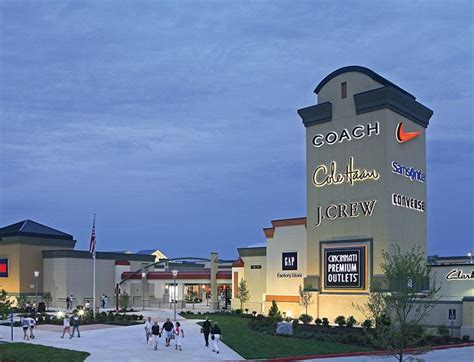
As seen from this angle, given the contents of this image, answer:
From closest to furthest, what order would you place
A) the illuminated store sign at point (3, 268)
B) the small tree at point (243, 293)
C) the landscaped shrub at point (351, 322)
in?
the landscaped shrub at point (351, 322) → the small tree at point (243, 293) → the illuminated store sign at point (3, 268)

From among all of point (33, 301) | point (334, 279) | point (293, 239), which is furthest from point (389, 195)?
point (33, 301)

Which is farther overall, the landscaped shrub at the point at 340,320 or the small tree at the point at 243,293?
the small tree at the point at 243,293

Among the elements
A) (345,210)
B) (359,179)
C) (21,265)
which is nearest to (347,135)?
(359,179)

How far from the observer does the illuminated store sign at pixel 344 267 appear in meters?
47.7

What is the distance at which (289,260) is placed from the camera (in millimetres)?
56500

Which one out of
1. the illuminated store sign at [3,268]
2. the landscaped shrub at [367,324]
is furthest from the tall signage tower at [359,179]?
the illuminated store sign at [3,268]

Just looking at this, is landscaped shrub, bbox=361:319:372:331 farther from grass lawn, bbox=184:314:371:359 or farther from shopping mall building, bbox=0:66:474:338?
grass lawn, bbox=184:314:371:359

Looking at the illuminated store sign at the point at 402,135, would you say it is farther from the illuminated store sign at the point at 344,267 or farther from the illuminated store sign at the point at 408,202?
the illuminated store sign at the point at 344,267

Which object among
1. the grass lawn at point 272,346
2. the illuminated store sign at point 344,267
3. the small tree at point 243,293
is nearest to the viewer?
the grass lawn at point 272,346

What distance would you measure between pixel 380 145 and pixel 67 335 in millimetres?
27317

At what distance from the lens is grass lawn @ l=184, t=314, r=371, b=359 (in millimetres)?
33100

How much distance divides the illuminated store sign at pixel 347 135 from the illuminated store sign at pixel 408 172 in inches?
123

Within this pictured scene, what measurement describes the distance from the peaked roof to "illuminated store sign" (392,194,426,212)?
4545 cm

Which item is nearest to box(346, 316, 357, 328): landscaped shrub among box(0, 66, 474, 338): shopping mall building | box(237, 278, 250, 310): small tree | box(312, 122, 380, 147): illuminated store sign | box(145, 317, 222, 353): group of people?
box(0, 66, 474, 338): shopping mall building
